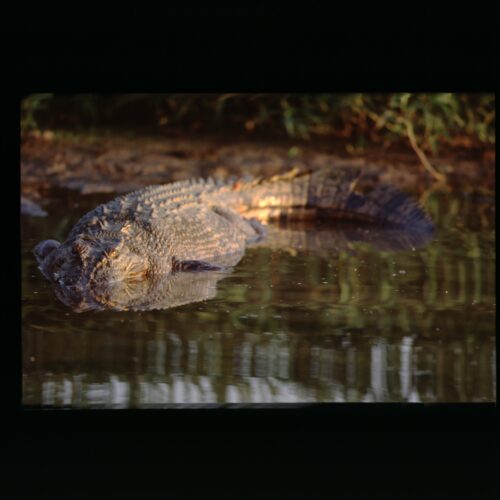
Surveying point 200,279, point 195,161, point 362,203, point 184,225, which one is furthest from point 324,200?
point 200,279

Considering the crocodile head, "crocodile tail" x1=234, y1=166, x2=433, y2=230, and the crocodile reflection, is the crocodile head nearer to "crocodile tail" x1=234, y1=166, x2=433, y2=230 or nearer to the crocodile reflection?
the crocodile reflection

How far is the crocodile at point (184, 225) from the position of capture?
4.35m

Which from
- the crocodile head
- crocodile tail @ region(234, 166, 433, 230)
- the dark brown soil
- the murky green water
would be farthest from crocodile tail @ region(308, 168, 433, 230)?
the crocodile head

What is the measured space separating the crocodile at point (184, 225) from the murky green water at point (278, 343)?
0.15 m

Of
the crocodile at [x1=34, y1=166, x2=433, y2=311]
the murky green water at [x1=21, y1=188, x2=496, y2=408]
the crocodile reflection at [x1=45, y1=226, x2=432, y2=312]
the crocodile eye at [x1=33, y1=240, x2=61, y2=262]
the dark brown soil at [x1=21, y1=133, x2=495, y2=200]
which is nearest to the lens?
the murky green water at [x1=21, y1=188, x2=496, y2=408]

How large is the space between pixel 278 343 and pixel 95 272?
0.87 meters

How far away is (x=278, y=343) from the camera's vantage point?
397cm

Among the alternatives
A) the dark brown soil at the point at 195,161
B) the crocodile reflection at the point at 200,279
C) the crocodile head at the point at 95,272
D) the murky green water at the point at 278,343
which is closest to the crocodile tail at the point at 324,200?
the crocodile reflection at the point at 200,279

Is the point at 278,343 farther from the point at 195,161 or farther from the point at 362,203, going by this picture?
the point at 195,161

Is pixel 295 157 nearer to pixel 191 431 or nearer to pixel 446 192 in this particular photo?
pixel 446 192

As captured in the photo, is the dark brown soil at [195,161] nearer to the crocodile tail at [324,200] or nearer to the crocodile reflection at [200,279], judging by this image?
the crocodile tail at [324,200]

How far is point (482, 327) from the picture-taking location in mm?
4133

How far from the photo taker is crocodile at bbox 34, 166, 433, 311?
4.35 m

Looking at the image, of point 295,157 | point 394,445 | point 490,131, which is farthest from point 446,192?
point 394,445
